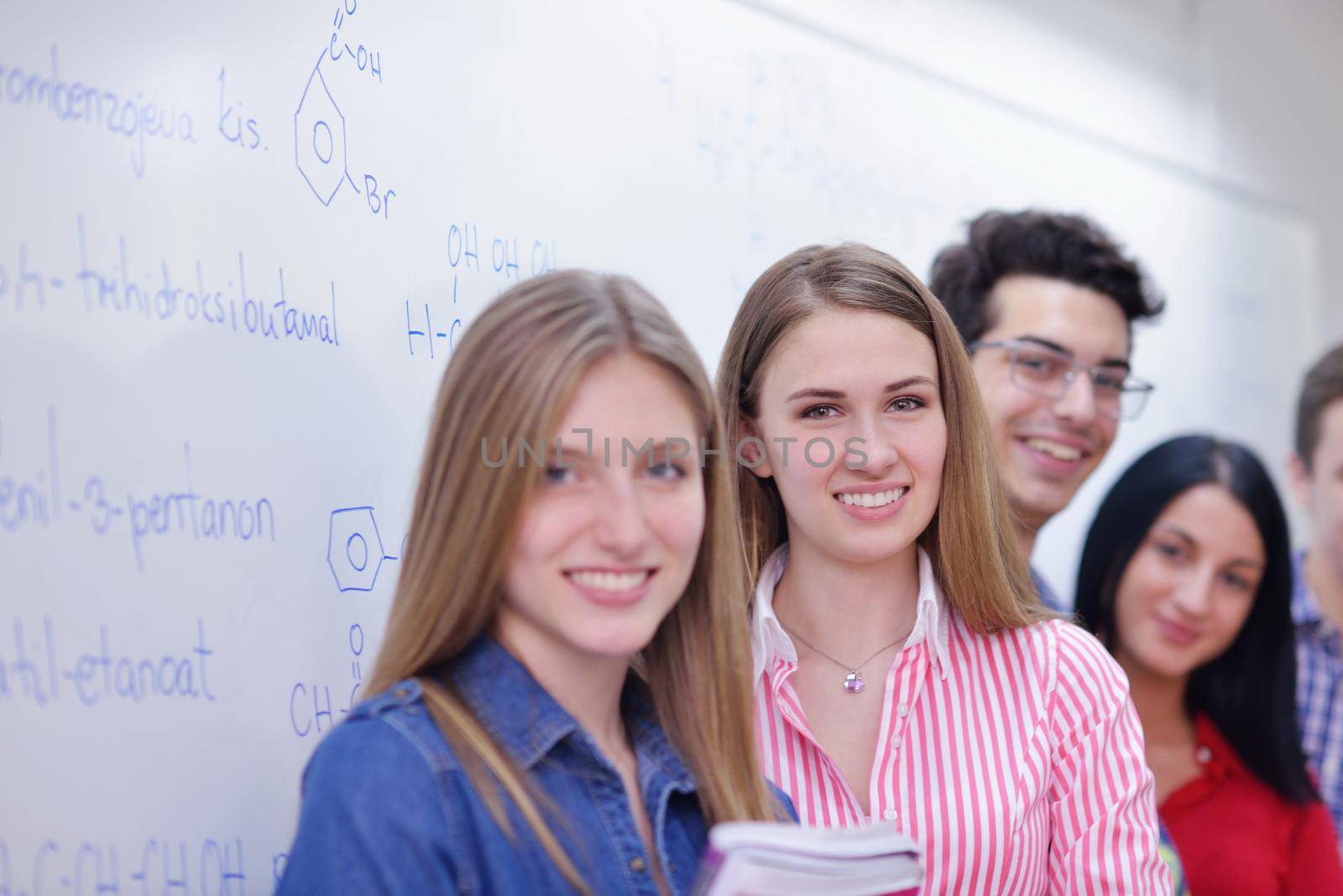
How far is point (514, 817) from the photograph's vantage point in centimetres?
115

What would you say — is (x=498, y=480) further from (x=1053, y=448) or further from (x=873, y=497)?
(x=1053, y=448)

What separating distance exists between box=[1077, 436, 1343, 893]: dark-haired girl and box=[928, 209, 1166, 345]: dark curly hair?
0.35 m

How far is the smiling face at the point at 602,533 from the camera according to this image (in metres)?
1.20

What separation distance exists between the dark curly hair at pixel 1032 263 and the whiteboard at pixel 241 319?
537 mm

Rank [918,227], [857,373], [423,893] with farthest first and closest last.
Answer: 1. [918,227]
2. [857,373]
3. [423,893]

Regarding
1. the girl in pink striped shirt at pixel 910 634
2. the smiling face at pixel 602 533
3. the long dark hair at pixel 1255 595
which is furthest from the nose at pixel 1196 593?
the smiling face at pixel 602 533

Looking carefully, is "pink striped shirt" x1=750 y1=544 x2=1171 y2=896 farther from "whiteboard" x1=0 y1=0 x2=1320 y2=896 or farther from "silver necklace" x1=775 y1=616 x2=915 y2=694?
"whiteboard" x1=0 y1=0 x2=1320 y2=896

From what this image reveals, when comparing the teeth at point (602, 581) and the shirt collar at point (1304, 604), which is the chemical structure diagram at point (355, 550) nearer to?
the teeth at point (602, 581)

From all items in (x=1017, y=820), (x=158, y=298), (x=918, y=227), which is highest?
(x=918, y=227)

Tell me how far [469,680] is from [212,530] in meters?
0.40

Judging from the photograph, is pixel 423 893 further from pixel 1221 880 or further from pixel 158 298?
pixel 1221 880

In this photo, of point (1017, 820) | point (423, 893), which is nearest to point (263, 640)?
point (423, 893)

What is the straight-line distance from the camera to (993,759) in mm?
1619

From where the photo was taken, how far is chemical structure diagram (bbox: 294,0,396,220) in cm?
157
